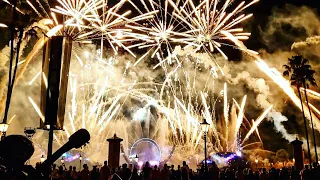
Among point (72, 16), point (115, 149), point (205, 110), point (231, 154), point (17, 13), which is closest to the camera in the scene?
point (115, 149)

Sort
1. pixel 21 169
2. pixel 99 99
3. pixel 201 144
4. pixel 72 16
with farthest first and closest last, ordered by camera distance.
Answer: pixel 201 144
pixel 99 99
pixel 72 16
pixel 21 169

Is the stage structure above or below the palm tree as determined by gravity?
below

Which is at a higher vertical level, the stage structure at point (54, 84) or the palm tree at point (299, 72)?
the palm tree at point (299, 72)

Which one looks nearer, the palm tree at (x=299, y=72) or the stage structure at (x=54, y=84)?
the stage structure at (x=54, y=84)

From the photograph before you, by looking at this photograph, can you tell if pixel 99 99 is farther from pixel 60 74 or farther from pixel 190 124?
pixel 60 74

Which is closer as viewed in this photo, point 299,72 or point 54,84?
point 54,84

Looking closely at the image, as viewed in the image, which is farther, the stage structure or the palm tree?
the palm tree

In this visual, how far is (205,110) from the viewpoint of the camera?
129ft

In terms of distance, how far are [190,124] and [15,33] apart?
19.2 metres

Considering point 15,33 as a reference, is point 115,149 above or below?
below

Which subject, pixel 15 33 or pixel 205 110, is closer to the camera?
pixel 15 33

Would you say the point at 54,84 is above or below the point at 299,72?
below

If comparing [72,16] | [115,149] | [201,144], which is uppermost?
[72,16]

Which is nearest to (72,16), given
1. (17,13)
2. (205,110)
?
(17,13)
